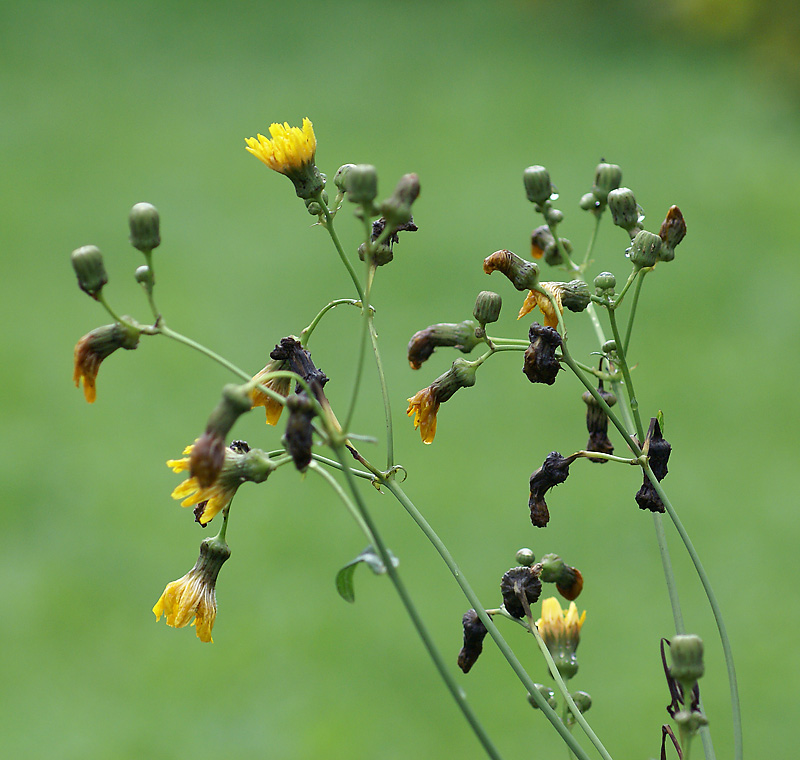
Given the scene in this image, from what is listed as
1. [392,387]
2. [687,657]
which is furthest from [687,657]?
[392,387]

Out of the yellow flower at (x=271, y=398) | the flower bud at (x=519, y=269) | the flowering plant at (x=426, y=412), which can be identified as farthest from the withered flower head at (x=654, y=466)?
the yellow flower at (x=271, y=398)

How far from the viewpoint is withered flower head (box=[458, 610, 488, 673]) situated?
0.63 metres

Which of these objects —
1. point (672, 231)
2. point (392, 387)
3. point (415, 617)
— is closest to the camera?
point (415, 617)

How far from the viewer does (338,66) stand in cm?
504

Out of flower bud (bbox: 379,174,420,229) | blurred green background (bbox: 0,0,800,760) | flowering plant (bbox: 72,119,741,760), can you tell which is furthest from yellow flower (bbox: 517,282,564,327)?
blurred green background (bbox: 0,0,800,760)

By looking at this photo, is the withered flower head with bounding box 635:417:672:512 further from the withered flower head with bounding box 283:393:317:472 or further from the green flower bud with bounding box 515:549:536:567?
the withered flower head with bounding box 283:393:317:472

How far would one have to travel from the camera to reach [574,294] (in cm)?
60

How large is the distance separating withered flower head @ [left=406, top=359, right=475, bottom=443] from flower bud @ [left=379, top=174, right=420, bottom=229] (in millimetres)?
133

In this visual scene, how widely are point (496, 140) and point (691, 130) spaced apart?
74 cm

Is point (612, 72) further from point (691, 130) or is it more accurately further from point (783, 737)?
point (783, 737)

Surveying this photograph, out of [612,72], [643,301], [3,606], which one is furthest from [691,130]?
[3,606]

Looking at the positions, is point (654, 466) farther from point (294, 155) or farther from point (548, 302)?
point (294, 155)

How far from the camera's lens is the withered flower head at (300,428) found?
449 mm

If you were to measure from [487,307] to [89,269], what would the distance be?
0.70ft
